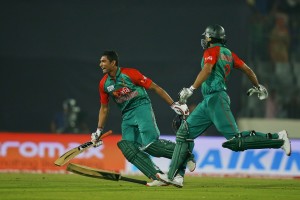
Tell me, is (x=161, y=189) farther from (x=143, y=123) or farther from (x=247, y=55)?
(x=247, y=55)

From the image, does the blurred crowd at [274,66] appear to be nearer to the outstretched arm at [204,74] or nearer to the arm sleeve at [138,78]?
the arm sleeve at [138,78]

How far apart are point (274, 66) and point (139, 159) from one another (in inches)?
339

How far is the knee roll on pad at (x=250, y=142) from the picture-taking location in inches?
405

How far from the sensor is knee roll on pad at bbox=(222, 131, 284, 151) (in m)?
10.3

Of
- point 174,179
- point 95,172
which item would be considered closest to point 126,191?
point 95,172

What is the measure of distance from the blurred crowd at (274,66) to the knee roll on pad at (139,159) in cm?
751

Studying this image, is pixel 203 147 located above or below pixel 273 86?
below

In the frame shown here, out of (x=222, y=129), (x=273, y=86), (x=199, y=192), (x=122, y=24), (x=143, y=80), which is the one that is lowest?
(x=199, y=192)

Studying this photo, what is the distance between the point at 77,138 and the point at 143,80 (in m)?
5.95

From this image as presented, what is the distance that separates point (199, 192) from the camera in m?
10.1

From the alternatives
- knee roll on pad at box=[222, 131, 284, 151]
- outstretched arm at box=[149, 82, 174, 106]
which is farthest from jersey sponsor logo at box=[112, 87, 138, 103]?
knee roll on pad at box=[222, 131, 284, 151]

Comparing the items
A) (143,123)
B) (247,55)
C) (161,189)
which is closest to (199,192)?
(161,189)

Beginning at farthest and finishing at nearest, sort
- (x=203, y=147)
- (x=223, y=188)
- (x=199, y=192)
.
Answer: (x=203, y=147) → (x=223, y=188) → (x=199, y=192)

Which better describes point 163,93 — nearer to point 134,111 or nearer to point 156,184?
Answer: point 134,111
